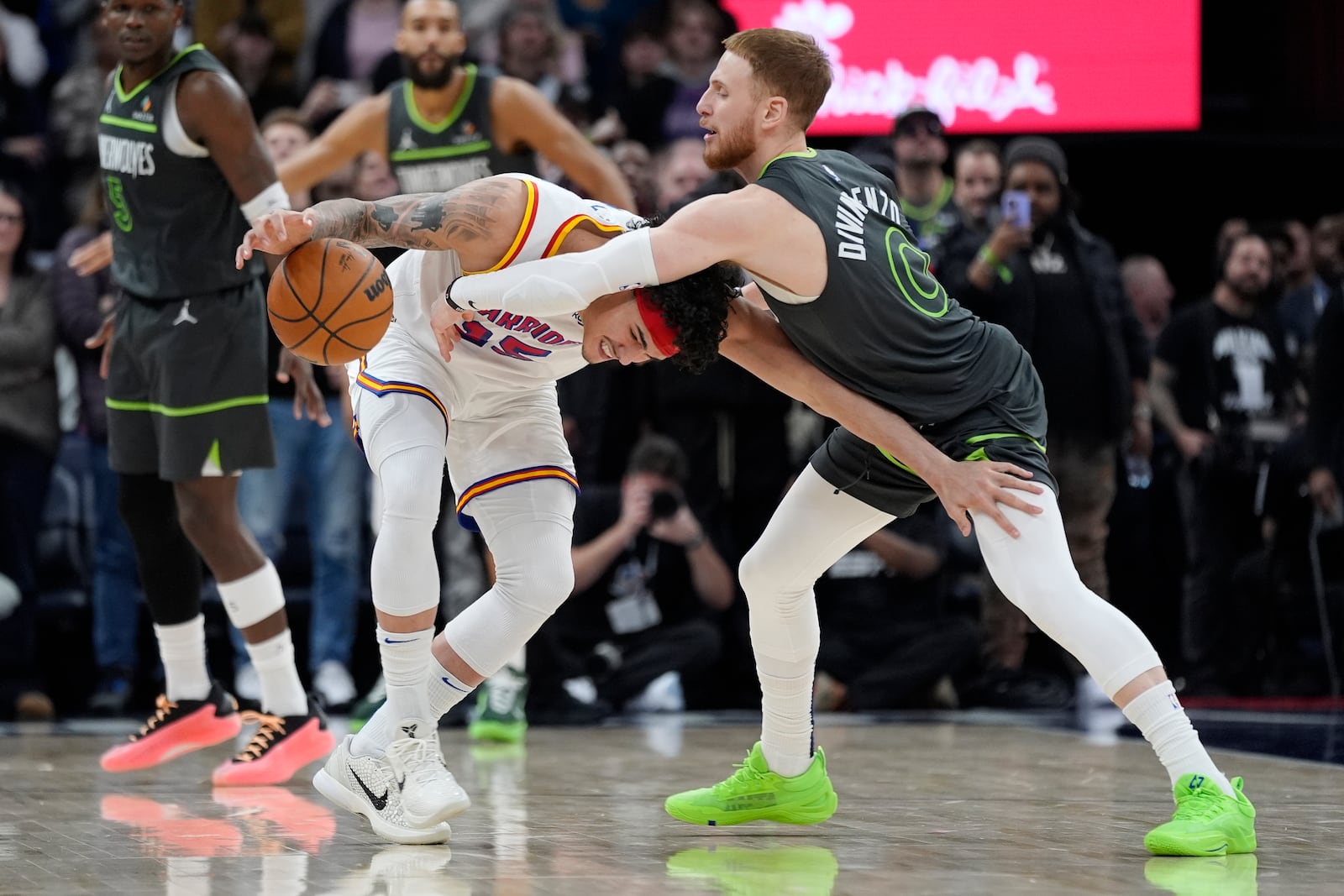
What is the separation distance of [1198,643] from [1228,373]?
51.5 inches

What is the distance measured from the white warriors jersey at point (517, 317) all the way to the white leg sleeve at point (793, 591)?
668 millimetres

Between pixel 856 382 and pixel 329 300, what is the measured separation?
3.96ft

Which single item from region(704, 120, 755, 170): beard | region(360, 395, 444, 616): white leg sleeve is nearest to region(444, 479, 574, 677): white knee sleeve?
region(360, 395, 444, 616): white leg sleeve

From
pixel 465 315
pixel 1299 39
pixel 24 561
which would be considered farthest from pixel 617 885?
pixel 1299 39

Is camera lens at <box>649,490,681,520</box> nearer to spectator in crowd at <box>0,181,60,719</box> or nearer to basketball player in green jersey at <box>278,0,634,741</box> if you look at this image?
basketball player in green jersey at <box>278,0,634,741</box>

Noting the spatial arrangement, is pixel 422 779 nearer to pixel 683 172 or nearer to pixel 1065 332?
pixel 683 172

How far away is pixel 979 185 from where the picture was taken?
314 inches

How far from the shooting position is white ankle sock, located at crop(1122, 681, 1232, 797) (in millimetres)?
3828

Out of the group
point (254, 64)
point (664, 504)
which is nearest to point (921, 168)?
point (664, 504)

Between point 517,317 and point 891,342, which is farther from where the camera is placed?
point 517,317

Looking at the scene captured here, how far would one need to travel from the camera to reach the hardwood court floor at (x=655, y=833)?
3434 millimetres

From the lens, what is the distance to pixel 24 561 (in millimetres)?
7352

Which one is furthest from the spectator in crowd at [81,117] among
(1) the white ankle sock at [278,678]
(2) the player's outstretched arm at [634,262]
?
(2) the player's outstretched arm at [634,262]

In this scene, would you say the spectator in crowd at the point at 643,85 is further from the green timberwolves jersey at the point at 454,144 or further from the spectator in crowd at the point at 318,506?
the green timberwolves jersey at the point at 454,144
